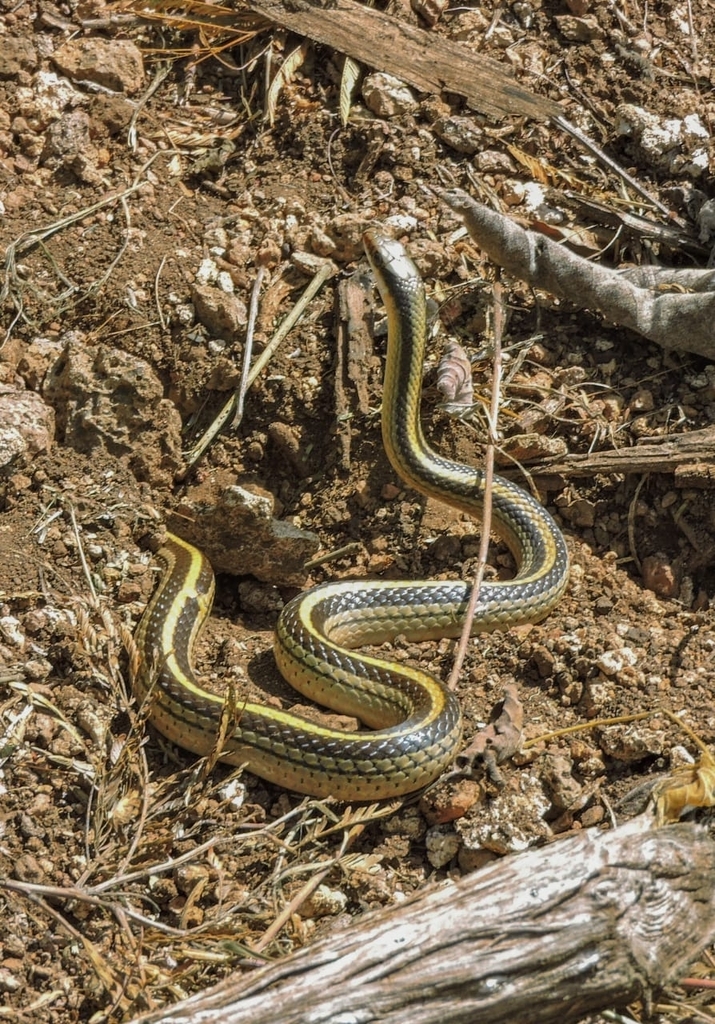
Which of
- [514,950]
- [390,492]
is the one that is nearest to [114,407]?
[390,492]

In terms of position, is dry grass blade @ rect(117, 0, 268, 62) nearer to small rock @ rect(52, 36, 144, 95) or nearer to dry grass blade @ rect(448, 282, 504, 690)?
small rock @ rect(52, 36, 144, 95)

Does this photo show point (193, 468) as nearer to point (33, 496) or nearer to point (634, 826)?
point (33, 496)


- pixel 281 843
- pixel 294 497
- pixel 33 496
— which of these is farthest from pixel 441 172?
pixel 281 843

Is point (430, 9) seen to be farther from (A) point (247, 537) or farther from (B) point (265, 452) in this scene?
(A) point (247, 537)

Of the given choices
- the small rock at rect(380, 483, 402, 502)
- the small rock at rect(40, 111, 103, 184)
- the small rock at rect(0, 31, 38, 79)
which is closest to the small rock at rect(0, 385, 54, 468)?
the small rock at rect(40, 111, 103, 184)

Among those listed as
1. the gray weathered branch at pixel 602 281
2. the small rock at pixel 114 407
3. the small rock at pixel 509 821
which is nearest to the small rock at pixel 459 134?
the gray weathered branch at pixel 602 281

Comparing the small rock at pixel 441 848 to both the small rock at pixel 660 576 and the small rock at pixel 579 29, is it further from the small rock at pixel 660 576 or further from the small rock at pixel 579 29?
the small rock at pixel 579 29

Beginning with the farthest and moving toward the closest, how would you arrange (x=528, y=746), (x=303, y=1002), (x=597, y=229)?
(x=597, y=229), (x=528, y=746), (x=303, y=1002)
